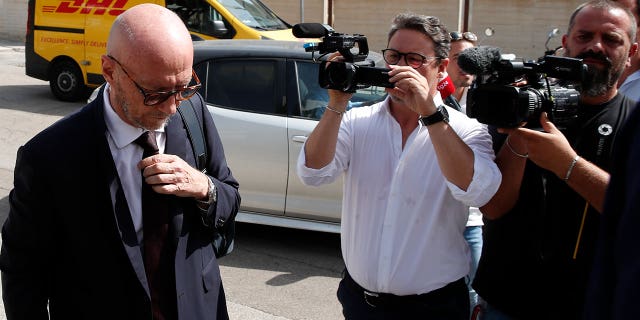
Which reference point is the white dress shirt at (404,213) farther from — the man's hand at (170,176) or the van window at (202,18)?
the van window at (202,18)

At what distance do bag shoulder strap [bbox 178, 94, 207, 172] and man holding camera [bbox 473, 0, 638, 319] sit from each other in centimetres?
99

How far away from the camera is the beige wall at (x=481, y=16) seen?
16.7 m

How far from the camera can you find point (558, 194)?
89.4 inches

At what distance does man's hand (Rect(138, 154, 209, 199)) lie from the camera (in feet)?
7.04

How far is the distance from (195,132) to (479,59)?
0.99m

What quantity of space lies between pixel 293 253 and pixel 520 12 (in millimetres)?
13114

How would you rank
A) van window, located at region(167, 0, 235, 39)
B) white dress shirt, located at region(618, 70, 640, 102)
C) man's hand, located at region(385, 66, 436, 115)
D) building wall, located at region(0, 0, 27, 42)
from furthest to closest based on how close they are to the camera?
1. building wall, located at region(0, 0, 27, 42)
2. van window, located at region(167, 0, 235, 39)
3. white dress shirt, located at region(618, 70, 640, 102)
4. man's hand, located at region(385, 66, 436, 115)

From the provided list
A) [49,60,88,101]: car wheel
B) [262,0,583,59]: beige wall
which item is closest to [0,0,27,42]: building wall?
[262,0,583,59]: beige wall

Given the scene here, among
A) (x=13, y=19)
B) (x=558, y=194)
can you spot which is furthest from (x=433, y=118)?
(x=13, y=19)

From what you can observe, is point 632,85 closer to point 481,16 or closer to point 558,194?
point 558,194

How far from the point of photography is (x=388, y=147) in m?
2.55

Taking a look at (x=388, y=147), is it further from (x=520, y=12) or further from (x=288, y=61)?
(x=520, y=12)

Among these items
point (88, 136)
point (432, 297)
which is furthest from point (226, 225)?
point (432, 297)

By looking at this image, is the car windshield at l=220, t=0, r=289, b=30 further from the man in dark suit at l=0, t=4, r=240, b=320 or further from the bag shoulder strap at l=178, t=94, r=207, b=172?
the man in dark suit at l=0, t=4, r=240, b=320
